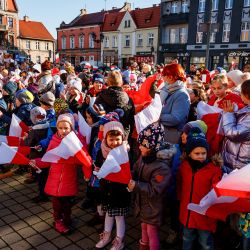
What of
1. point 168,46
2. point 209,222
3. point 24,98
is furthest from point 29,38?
point 209,222

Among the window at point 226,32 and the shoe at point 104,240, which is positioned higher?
the window at point 226,32

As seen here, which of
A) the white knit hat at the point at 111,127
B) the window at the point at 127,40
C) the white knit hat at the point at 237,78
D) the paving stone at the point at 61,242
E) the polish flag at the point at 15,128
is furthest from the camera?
the window at the point at 127,40

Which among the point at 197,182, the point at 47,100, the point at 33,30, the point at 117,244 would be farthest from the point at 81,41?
the point at 197,182

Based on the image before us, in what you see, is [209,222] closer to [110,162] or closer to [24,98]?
[110,162]

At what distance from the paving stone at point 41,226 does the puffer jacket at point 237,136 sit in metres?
2.45

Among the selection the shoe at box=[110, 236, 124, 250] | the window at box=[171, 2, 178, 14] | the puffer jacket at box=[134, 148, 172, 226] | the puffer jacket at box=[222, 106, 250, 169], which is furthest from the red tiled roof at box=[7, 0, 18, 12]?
the puffer jacket at box=[222, 106, 250, 169]

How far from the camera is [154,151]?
2.97m

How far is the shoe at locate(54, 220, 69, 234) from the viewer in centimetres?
372

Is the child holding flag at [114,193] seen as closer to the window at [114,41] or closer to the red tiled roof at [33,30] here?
the window at [114,41]

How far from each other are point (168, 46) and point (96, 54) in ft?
51.7

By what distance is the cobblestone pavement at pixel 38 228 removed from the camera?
3.51m

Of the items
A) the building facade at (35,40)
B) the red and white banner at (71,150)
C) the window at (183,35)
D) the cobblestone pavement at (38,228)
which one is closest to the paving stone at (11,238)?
the cobblestone pavement at (38,228)

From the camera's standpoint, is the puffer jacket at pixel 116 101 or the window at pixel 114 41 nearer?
the puffer jacket at pixel 116 101

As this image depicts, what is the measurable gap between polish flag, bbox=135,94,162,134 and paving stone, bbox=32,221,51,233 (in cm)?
177
